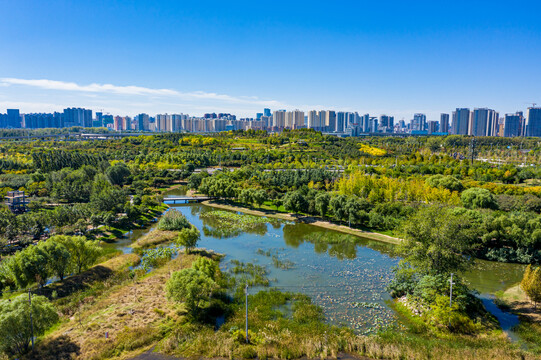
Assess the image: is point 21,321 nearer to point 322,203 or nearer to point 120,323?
point 120,323

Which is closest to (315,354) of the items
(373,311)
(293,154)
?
(373,311)

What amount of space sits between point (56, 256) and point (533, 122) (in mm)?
160301

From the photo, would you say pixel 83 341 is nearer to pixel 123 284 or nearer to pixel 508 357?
pixel 123 284

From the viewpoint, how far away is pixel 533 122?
129125 mm

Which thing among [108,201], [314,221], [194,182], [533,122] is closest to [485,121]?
[533,122]

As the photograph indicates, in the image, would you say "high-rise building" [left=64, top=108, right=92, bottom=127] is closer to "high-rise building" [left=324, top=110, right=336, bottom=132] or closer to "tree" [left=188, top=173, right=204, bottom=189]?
"high-rise building" [left=324, top=110, right=336, bottom=132]

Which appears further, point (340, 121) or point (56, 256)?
point (340, 121)

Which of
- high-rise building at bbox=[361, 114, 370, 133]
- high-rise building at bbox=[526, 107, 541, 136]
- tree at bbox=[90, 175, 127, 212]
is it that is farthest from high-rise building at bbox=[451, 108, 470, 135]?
tree at bbox=[90, 175, 127, 212]

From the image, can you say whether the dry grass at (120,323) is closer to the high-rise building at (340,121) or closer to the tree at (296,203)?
the tree at (296,203)

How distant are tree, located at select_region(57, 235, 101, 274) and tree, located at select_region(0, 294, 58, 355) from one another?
6.47 meters

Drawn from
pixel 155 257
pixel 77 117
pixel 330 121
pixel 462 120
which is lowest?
pixel 155 257

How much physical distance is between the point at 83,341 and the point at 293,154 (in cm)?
5637

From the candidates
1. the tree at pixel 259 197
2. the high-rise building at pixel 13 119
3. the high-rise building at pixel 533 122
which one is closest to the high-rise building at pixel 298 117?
the high-rise building at pixel 533 122

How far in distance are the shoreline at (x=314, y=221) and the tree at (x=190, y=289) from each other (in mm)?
14826
